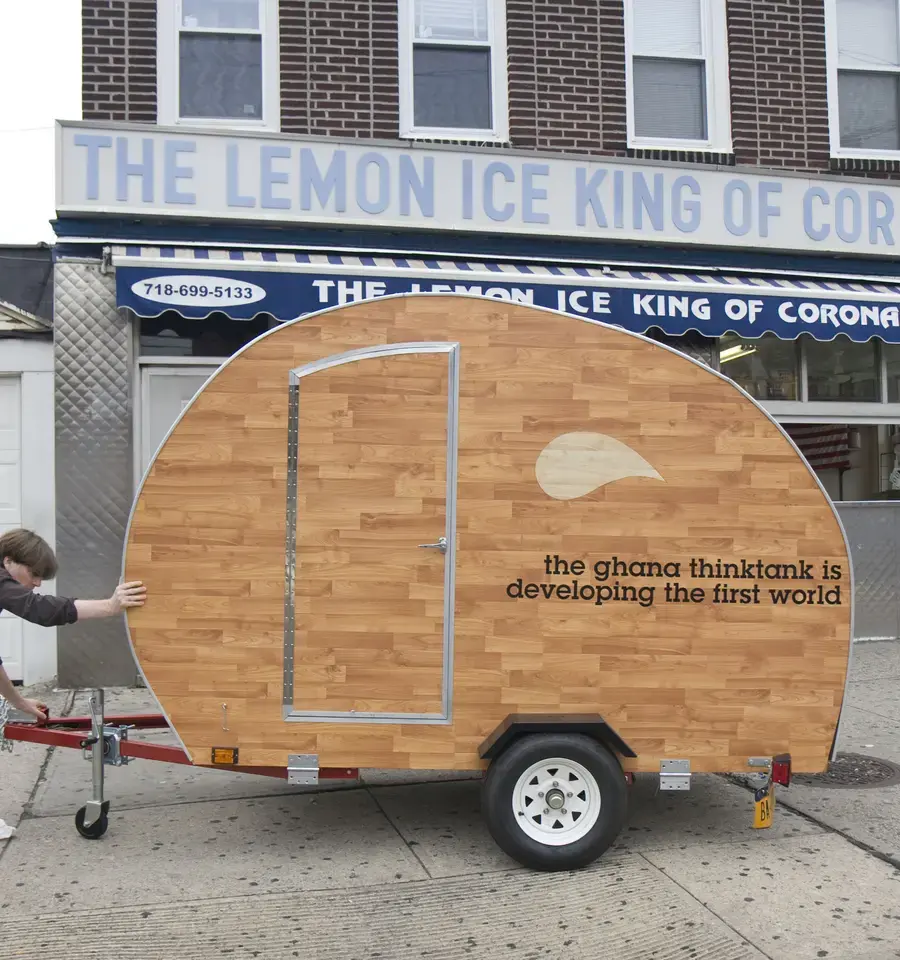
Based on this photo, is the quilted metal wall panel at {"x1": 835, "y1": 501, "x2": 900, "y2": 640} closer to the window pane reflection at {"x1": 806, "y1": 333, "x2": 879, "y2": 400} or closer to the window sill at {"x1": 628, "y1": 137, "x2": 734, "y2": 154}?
the window pane reflection at {"x1": 806, "y1": 333, "x2": 879, "y2": 400}

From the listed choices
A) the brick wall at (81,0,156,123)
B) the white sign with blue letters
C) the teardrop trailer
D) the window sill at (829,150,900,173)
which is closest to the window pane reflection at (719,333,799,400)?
the white sign with blue letters

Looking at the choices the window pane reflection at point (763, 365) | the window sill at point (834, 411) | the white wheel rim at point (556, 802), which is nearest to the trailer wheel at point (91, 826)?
the white wheel rim at point (556, 802)

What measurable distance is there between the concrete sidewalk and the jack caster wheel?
5cm

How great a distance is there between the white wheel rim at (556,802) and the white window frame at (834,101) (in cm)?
796

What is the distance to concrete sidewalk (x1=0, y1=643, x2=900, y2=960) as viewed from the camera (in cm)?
373

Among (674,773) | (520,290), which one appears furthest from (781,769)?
(520,290)

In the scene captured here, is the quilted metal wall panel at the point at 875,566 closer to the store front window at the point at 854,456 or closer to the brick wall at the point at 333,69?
the store front window at the point at 854,456

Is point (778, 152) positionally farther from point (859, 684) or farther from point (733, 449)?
point (733, 449)

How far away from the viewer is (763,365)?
992 centimetres

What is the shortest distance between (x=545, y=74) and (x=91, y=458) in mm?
5538

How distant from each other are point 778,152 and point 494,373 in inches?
260

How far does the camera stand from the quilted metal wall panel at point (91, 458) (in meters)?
7.89

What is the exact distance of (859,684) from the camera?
8.10 metres

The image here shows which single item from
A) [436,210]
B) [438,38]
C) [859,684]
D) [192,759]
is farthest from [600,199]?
[192,759]
